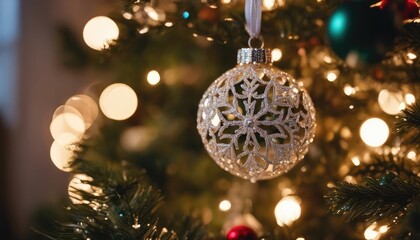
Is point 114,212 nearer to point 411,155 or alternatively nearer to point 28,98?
point 411,155

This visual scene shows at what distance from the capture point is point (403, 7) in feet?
1.90

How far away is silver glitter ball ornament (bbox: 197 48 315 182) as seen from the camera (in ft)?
2.16

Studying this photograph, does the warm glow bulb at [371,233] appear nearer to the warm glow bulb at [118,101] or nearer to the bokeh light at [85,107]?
the warm glow bulb at [118,101]

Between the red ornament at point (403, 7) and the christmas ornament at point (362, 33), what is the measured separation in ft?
0.08

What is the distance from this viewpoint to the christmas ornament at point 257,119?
0.66 metres

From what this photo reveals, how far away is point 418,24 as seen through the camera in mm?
660

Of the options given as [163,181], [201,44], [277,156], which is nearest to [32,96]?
[201,44]

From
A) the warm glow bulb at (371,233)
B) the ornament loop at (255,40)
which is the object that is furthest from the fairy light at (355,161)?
the ornament loop at (255,40)

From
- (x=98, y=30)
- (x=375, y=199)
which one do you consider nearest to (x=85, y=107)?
(x=98, y=30)

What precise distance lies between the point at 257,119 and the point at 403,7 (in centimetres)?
20

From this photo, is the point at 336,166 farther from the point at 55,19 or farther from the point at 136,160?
the point at 55,19

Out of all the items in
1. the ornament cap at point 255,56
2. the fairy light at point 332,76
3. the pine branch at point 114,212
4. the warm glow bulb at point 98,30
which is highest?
the warm glow bulb at point 98,30

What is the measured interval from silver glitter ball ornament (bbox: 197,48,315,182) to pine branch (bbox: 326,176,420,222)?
81mm

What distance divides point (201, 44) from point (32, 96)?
1.23 meters
